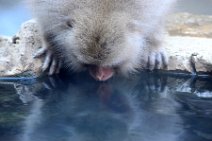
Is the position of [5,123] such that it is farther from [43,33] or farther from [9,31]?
[9,31]

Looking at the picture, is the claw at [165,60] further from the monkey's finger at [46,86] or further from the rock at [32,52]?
the monkey's finger at [46,86]

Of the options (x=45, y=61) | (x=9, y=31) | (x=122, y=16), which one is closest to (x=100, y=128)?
(x=122, y=16)

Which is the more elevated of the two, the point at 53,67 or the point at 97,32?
the point at 97,32

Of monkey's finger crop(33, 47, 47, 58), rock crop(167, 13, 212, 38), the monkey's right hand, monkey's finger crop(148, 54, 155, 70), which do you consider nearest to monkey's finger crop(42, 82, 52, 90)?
the monkey's right hand

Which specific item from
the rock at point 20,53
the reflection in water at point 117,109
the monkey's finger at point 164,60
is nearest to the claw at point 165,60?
the monkey's finger at point 164,60

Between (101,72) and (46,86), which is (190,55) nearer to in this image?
(101,72)

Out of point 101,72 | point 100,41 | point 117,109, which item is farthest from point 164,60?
point 100,41
